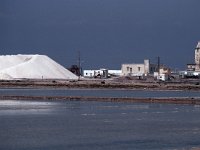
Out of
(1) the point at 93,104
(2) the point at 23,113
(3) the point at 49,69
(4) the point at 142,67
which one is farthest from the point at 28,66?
(2) the point at 23,113

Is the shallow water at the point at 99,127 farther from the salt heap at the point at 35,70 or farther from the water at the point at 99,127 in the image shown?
the salt heap at the point at 35,70

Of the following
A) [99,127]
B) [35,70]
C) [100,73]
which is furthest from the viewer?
[100,73]

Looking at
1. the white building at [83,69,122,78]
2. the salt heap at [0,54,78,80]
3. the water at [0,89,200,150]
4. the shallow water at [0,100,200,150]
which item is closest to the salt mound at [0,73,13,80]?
the salt heap at [0,54,78,80]

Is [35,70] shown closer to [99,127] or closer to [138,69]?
[138,69]

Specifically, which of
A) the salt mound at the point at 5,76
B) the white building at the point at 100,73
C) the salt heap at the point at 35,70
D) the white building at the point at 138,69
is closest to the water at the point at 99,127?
the salt mound at the point at 5,76

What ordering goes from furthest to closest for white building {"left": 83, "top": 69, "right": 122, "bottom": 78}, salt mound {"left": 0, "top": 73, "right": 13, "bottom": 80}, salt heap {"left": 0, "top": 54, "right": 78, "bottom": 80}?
white building {"left": 83, "top": 69, "right": 122, "bottom": 78}, salt heap {"left": 0, "top": 54, "right": 78, "bottom": 80}, salt mound {"left": 0, "top": 73, "right": 13, "bottom": 80}

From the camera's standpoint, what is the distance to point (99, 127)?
24.4m

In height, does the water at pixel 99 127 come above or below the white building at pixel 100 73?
below

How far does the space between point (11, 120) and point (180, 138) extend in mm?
8449

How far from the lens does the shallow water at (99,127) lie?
19.6 meters

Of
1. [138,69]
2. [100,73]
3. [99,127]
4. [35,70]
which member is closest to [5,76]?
[35,70]

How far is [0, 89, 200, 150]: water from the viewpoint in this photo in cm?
1953

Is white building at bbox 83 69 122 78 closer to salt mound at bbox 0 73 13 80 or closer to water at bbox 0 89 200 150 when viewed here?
salt mound at bbox 0 73 13 80

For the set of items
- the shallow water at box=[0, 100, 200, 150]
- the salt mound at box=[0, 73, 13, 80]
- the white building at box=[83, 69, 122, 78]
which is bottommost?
the shallow water at box=[0, 100, 200, 150]
